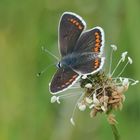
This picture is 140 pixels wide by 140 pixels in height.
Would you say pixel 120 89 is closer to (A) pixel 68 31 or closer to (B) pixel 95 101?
(B) pixel 95 101

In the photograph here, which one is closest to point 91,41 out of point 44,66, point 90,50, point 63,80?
point 90,50

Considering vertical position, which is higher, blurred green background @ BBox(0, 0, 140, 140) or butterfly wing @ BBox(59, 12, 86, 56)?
butterfly wing @ BBox(59, 12, 86, 56)

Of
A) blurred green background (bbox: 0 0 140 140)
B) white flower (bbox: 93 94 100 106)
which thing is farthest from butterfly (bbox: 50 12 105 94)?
blurred green background (bbox: 0 0 140 140)

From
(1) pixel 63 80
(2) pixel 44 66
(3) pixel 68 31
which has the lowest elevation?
(2) pixel 44 66

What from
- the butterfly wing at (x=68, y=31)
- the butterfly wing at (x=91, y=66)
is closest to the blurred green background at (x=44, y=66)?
the butterfly wing at (x=68, y=31)

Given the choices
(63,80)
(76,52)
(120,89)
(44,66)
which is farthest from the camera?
(44,66)

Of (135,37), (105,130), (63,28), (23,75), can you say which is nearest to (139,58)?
(135,37)

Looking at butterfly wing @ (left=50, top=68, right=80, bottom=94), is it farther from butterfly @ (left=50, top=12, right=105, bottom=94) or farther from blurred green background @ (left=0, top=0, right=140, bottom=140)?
blurred green background @ (left=0, top=0, right=140, bottom=140)

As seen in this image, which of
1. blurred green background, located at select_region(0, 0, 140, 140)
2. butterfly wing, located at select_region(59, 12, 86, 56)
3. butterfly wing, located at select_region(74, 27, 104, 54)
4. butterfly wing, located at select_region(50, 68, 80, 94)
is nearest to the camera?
butterfly wing, located at select_region(50, 68, 80, 94)

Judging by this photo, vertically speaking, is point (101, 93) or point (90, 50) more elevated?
point (90, 50)
